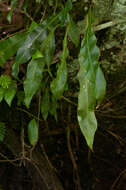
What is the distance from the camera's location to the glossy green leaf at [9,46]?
2.52ft

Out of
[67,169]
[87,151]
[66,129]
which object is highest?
[66,129]

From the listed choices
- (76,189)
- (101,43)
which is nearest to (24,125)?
(76,189)

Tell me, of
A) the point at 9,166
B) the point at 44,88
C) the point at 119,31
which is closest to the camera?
the point at 119,31

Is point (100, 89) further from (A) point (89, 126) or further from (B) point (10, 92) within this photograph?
(B) point (10, 92)

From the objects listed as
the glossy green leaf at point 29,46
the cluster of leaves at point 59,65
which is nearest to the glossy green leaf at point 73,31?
the cluster of leaves at point 59,65

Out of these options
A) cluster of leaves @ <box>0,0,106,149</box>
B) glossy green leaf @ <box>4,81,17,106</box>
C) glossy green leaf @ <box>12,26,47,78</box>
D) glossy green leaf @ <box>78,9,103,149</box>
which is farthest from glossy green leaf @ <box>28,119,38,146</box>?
glossy green leaf @ <box>78,9,103,149</box>

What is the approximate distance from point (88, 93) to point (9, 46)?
36cm

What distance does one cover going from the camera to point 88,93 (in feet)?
1.82

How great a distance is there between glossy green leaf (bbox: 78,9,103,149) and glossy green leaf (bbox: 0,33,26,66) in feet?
0.92

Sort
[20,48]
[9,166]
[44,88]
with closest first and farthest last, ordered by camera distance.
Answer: [20,48], [44,88], [9,166]

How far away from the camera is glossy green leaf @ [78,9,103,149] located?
54 centimetres

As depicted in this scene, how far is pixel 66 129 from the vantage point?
108 centimetres

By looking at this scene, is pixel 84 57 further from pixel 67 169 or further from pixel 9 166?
pixel 9 166

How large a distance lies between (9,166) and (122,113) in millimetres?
693
